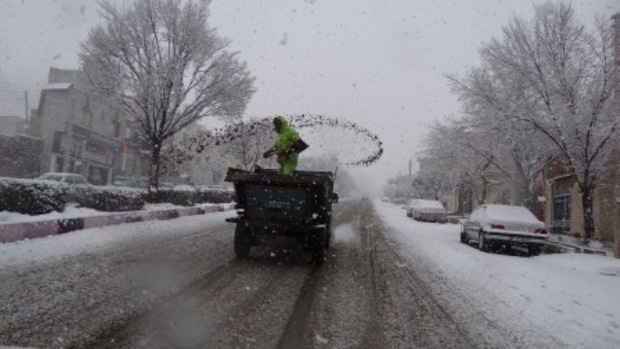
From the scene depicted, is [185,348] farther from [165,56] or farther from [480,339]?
[165,56]

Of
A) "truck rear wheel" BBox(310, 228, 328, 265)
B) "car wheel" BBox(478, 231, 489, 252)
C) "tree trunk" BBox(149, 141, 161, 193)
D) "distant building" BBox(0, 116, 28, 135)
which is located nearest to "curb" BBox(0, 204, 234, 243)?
"tree trunk" BBox(149, 141, 161, 193)

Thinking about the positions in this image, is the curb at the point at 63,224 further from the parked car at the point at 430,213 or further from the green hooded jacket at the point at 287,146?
the parked car at the point at 430,213

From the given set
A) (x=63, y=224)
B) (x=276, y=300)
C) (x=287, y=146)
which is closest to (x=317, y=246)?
(x=287, y=146)

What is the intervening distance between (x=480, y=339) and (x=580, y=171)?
14495 millimetres

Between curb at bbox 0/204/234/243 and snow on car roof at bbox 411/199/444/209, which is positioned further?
snow on car roof at bbox 411/199/444/209

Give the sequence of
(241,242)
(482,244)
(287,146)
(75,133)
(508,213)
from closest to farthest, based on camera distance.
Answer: (241,242), (287,146), (482,244), (508,213), (75,133)

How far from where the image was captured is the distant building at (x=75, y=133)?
1580 inches

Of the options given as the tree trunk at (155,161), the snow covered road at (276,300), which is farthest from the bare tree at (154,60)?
the snow covered road at (276,300)

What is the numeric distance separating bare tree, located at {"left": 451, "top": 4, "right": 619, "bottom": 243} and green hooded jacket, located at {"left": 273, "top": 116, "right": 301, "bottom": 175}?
36.9 ft

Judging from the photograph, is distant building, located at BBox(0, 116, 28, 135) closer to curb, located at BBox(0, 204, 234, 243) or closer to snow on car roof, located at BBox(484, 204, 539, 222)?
curb, located at BBox(0, 204, 234, 243)

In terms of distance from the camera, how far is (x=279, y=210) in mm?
8992

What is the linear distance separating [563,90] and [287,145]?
41.0ft

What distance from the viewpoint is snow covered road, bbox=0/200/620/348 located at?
469 centimetres

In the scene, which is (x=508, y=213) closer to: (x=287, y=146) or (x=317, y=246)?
(x=317, y=246)
